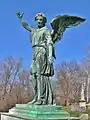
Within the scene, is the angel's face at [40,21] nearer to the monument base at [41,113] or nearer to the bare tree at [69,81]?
the monument base at [41,113]

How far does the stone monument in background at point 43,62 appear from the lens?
7.52 m

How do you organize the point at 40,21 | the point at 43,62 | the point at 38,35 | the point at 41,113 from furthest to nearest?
the point at 40,21
the point at 38,35
the point at 43,62
the point at 41,113

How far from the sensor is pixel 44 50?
26.5ft

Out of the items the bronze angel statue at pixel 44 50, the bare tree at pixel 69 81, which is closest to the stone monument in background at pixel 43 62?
the bronze angel statue at pixel 44 50

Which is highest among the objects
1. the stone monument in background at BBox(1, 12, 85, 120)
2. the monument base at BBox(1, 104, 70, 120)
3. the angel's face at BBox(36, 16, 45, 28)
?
the angel's face at BBox(36, 16, 45, 28)

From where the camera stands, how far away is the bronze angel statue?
313 inches

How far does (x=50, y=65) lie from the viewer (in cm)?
795

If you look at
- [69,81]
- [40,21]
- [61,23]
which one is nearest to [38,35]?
[40,21]

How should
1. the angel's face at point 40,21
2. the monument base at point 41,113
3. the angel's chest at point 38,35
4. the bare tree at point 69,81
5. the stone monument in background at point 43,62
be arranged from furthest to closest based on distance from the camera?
the bare tree at point 69,81 → the angel's face at point 40,21 → the angel's chest at point 38,35 → the stone monument in background at point 43,62 → the monument base at point 41,113

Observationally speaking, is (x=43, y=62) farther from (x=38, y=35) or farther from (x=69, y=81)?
(x=69, y=81)

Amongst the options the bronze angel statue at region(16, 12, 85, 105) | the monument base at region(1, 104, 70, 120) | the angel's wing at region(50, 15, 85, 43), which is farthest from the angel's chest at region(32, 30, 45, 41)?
the monument base at region(1, 104, 70, 120)

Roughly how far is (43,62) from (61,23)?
1149 millimetres

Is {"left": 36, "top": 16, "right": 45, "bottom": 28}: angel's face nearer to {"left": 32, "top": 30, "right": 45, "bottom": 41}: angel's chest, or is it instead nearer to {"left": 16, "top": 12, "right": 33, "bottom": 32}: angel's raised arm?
{"left": 32, "top": 30, "right": 45, "bottom": 41}: angel's chest

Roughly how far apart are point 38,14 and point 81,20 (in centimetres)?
111
